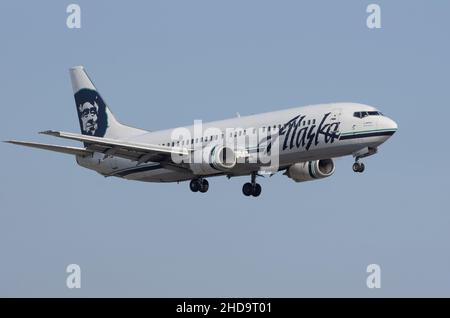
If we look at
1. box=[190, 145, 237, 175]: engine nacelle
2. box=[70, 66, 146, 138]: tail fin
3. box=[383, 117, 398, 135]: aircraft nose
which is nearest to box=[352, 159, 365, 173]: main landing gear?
box=[383, 117, 398, 135]: aircraft nose

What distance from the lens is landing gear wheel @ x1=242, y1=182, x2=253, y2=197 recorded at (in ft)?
248

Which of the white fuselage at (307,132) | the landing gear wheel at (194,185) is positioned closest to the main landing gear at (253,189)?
the white fuselage at (307,132)

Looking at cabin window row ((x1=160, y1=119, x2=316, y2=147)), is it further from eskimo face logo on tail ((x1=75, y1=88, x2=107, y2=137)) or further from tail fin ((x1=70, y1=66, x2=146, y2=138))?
eskimo face logo on tail ((x1=75, y1=88, x2=107, y2=137))

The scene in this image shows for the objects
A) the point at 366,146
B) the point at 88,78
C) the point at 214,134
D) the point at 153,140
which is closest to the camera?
the point at 366,146

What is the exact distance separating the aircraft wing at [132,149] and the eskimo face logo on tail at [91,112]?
11132 millimetres

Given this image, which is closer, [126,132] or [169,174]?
[169,174]

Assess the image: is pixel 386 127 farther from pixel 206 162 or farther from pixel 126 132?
pixel 126 132

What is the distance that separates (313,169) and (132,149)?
11.2 meters

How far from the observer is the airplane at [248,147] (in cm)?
6862

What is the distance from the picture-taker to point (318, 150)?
68.9 m

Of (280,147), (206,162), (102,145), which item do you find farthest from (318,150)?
(102,145)

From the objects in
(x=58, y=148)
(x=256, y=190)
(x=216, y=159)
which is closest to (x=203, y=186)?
(x=256, y=190)

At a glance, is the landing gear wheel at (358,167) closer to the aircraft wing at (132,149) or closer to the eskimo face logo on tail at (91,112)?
the aircraft wing at (132,149)

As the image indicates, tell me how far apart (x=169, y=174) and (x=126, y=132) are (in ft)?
29.0
